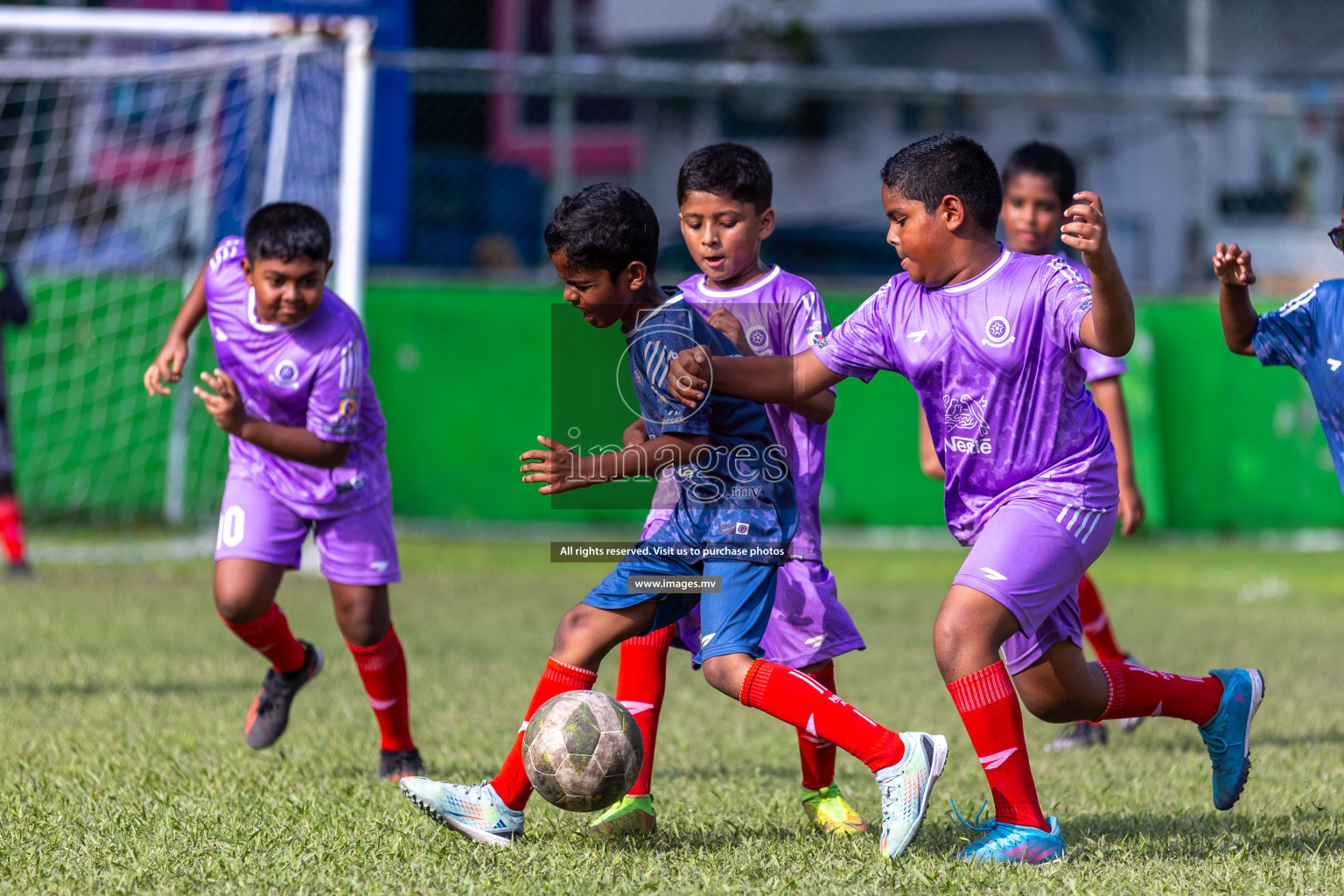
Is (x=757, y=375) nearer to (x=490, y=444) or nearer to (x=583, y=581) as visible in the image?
(x=583, y=581)

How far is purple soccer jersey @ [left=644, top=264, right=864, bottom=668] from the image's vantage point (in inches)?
149

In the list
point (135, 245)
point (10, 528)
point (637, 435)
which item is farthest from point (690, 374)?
point (135, 245)

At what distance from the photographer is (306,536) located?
4543mm

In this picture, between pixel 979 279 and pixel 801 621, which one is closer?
pixel 979 279

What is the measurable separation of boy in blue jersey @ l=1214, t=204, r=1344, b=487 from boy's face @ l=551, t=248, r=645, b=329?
1462mm

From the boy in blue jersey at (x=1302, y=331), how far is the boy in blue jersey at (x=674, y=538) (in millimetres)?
1251

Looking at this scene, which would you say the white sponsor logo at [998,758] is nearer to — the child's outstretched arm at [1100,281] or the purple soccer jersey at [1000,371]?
the purple soccer jersey at [1000,371]

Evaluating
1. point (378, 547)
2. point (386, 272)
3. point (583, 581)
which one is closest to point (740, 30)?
point (386, 272)

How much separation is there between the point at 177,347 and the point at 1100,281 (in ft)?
9.55

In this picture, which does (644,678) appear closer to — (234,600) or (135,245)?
(234,600)

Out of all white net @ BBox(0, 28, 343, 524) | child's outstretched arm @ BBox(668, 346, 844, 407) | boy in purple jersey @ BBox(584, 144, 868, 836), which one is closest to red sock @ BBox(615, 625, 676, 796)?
boy in purple jersey @ BBox(584, 144, 868, 836)

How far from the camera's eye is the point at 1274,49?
18219 mm

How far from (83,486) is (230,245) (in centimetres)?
653

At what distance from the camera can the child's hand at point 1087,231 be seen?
3.19 meters
